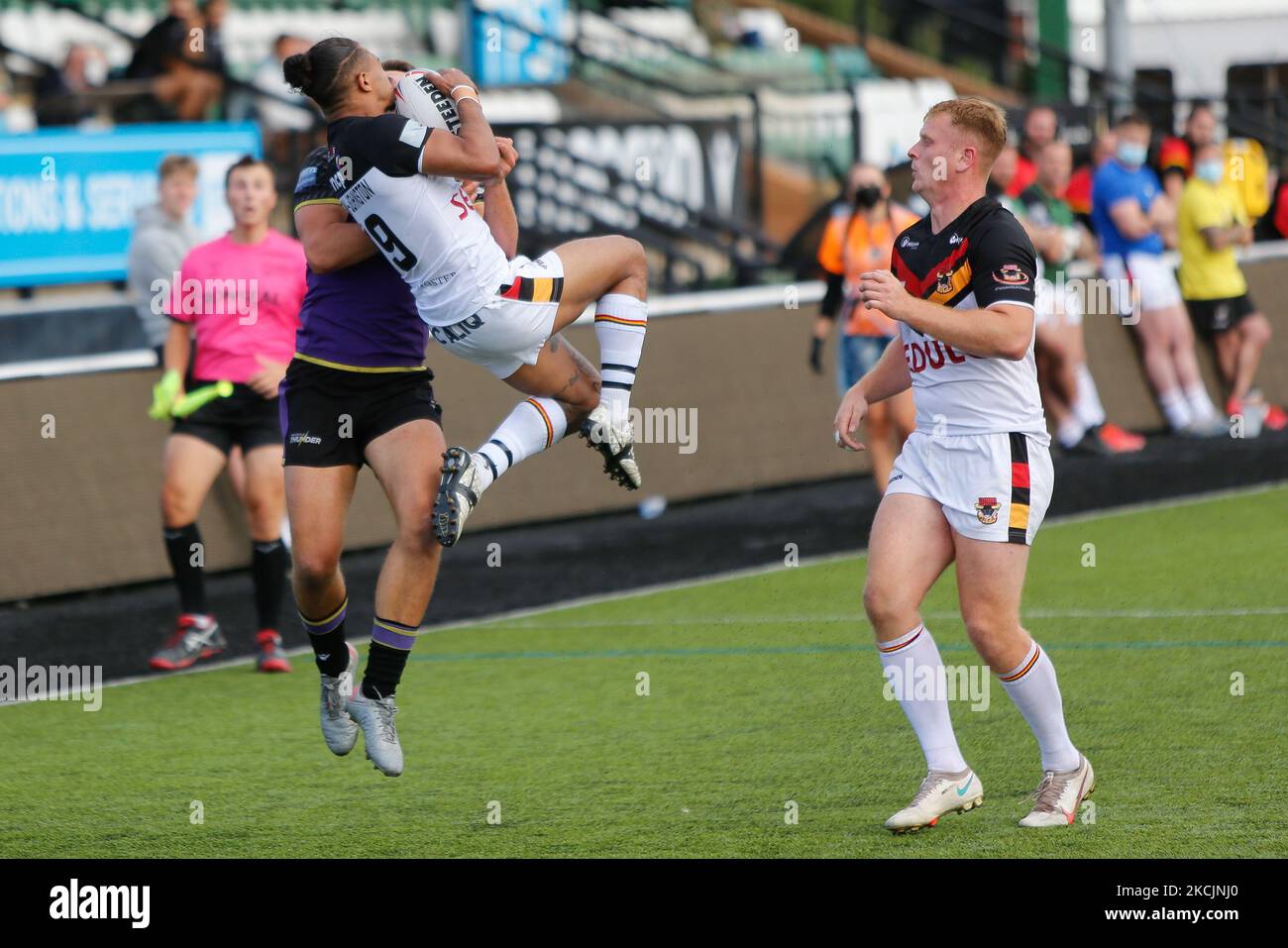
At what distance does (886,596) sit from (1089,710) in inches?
82.3

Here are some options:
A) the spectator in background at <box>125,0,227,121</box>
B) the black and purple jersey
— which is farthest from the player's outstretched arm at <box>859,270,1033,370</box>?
the spectator in background at <box>125,0,227,121</box>

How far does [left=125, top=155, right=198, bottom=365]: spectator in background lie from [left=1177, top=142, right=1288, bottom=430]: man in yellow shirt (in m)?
8.53

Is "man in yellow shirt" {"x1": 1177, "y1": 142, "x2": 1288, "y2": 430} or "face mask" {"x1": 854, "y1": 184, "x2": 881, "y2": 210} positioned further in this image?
"man in yellow shirt" {"x1": 1177, "y1": 142, "x2": 1288, "y2": 430}

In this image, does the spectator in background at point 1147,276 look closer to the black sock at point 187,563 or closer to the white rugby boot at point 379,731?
the black sock at point 187,563

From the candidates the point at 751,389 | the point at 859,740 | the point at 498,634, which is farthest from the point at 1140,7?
the point at 859,740

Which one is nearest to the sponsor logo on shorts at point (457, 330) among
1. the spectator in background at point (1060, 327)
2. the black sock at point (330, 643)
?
the black sock at point (330, 643)

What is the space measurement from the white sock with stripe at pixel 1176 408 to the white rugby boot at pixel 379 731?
37.7 ft

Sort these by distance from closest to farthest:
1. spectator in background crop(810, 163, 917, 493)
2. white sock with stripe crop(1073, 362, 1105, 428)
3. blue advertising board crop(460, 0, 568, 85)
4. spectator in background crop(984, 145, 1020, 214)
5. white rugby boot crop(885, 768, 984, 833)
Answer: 1. white rugby boot crop(885, 768, 984, 833)
2. spectator in background crop(810, 163, 917, 493)
3. spectator in background crop(984, 145, 1020, 214)
4. white sock with stripe crop(1073, 362, 1105, 428)
5. blue advertising board crop(460, 0, 568, 85)

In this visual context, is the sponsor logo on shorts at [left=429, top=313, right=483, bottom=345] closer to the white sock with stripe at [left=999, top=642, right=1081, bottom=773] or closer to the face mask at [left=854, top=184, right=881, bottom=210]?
the white sock with stripe at [left=999, top=642, right=1081, bottom=773]

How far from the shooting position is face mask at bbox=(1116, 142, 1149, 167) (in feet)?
54.8

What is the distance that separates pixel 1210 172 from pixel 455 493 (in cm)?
1166

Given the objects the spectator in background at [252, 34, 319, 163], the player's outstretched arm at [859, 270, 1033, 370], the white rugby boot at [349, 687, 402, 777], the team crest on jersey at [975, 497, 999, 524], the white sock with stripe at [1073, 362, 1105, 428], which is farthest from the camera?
the spectator in background at [252, 34, 319, 163]

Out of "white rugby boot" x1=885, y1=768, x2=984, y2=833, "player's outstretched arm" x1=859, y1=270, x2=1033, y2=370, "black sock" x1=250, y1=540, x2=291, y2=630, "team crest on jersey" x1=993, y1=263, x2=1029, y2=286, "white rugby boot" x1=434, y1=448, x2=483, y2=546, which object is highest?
"team crest on jersey" x1=993, y1=263, x2=1029, y2=286

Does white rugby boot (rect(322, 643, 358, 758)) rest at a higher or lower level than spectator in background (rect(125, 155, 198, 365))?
lower
